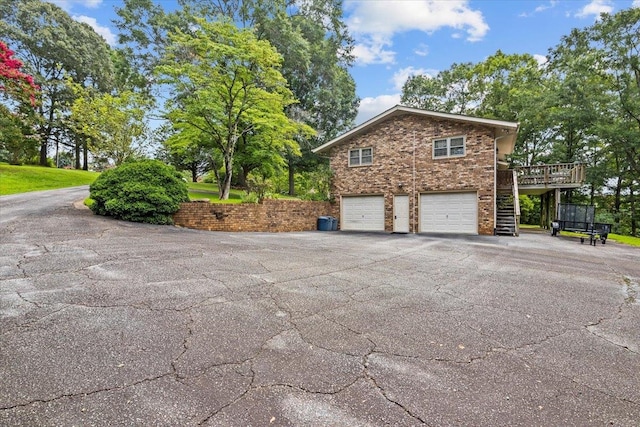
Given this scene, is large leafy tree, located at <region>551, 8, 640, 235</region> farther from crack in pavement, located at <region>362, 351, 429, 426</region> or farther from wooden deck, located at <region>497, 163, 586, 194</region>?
crack in pavement, located at <region>362, 351, 429, 426</region>

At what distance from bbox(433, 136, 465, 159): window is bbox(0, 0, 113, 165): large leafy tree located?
102 ft

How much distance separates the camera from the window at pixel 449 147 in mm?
14137

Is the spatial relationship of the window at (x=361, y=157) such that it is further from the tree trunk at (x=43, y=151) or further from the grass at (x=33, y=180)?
the tree trunk at (x=43, y=151)

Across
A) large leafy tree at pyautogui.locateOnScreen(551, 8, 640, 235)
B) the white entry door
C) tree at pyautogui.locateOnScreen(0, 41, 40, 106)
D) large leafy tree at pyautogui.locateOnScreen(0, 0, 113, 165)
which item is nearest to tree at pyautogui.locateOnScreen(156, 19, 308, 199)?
tree at pyautogui.locateOnScreen(0, 41, 40, 106)

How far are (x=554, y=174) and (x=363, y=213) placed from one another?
10.6 metres

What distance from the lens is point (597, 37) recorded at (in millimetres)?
19219

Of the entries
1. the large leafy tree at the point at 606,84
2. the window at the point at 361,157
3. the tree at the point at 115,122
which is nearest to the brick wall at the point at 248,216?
the window at the point at 361,157

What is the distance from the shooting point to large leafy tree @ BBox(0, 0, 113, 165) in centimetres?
2698

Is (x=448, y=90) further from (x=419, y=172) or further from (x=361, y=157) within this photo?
(x=419, y=172)

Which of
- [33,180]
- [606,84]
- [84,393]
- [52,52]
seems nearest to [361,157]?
[84,393]

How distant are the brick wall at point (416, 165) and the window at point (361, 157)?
0.22m

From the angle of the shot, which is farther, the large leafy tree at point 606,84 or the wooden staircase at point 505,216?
the large leafy tree at point 606,84

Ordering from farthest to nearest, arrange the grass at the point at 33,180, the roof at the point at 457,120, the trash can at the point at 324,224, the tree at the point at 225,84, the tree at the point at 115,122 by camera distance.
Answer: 1. the grass at the point at 33,180
2. the trash can at the point at 324,224
3. the tree at the point at 115,122
4. the roof at the point at 457,120
5. the tree at the point at 225,84

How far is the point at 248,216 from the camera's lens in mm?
12656
